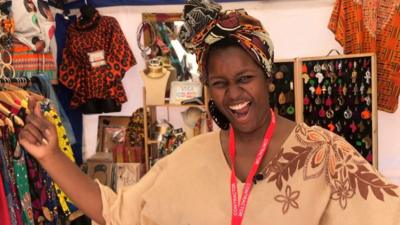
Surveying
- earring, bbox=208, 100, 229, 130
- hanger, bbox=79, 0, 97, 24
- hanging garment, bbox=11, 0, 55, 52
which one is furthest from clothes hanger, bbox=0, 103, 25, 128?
hanger, bbox=79, 0, 97, 24

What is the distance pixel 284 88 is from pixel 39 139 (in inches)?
88.9

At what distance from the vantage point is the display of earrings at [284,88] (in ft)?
10.6

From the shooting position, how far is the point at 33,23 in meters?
2.85

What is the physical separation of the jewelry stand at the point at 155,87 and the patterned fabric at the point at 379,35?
1.31 m

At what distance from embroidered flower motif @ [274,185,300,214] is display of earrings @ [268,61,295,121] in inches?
81.5

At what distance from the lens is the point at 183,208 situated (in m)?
1.35

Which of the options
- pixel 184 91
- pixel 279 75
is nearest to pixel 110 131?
pixel 184 91

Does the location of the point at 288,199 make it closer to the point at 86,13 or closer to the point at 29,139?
the point at 29,139

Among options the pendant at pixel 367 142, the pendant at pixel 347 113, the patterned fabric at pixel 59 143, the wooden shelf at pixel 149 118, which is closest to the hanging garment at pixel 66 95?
the wooden shelf at pixel 149 118

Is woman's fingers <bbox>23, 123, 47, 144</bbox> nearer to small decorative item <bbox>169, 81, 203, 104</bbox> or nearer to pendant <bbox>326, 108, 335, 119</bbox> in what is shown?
small decorative item <bbox>169, 81, 203, 104</bbox>

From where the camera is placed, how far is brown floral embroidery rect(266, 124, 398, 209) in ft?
3.76

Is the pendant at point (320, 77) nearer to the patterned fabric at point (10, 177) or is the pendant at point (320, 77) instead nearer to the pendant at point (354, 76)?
the pendant at point (354, 76)

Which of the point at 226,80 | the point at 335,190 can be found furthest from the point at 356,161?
the point at 226,80

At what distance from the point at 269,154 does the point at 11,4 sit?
6.78 ft
